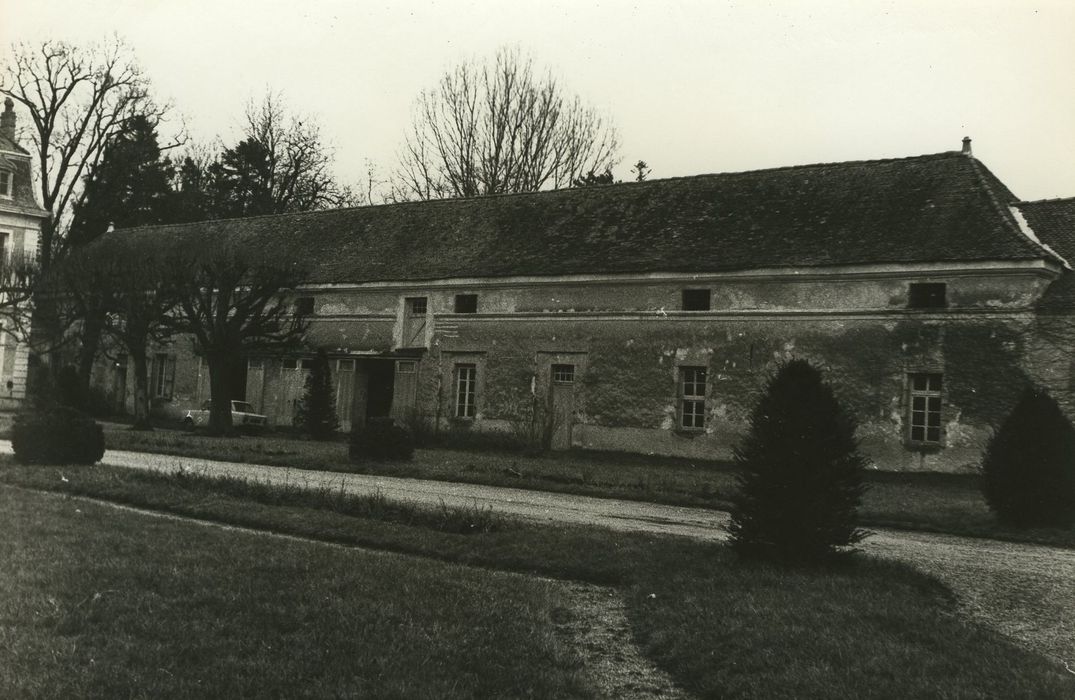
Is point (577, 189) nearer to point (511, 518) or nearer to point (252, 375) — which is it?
point (252, 375)

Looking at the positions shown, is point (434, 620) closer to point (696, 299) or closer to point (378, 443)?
point (378, 443)

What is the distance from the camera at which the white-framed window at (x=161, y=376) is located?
1382 inches

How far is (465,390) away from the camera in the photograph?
27.7 m

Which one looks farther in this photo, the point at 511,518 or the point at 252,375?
the point at 252,375

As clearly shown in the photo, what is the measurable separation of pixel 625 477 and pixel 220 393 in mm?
13922

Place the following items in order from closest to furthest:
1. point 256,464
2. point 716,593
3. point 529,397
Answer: point 716,593 → point 256,464 → point 529,397

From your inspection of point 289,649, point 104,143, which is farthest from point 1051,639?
point 104,143

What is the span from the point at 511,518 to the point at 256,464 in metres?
8.42

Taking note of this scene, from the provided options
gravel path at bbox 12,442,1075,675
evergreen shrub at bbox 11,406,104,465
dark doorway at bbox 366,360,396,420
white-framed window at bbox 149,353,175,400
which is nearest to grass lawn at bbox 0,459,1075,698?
gravel path at bbox 12,442,1075,675

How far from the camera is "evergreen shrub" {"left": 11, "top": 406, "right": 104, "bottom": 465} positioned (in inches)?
592

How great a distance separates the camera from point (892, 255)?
21344mm

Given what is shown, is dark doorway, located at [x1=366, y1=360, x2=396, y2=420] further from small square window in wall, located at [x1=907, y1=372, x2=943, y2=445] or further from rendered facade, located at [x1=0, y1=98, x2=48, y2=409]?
small square window in wall, located at [x1=907, y1=372, x2=943, y2=445]

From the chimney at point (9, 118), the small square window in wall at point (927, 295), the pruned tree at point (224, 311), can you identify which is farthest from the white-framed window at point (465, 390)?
the chimney at point (9, 118)

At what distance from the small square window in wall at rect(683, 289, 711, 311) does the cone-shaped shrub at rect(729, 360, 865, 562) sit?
1462cm
